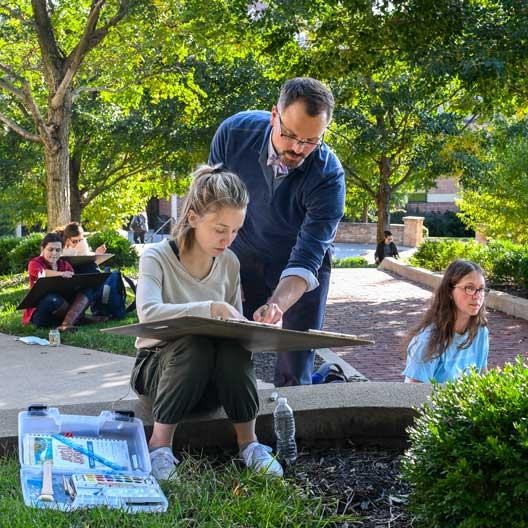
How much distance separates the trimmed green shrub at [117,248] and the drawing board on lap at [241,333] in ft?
44.7

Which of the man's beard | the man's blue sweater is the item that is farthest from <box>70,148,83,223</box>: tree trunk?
the man's beard

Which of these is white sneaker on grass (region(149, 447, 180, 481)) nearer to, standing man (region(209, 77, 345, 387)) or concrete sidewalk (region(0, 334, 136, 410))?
standing man (region(209, 77, 345, 387))

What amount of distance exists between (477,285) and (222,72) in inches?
625

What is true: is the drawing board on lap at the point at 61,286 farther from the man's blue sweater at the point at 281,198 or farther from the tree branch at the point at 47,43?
the tree branch at the point at 47,43

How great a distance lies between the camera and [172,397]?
3.25 metres

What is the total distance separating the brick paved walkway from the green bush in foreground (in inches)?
Answer: 188

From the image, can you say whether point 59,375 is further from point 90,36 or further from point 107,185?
point 107,185

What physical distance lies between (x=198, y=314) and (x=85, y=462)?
2.29 feet

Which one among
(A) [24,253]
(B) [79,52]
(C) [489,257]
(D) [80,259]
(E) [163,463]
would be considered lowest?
(A) [24,253]

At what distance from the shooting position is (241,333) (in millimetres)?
3031

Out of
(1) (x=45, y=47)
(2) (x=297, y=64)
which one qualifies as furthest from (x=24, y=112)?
(2) (x=297, y=64)

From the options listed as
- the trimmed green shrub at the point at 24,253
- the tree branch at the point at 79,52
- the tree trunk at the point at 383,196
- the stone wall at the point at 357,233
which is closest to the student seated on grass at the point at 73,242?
the tree branch at the point at 79,52

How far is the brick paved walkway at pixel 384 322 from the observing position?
8.24 meters

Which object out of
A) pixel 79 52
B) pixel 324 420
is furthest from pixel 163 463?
pixel 79 52
